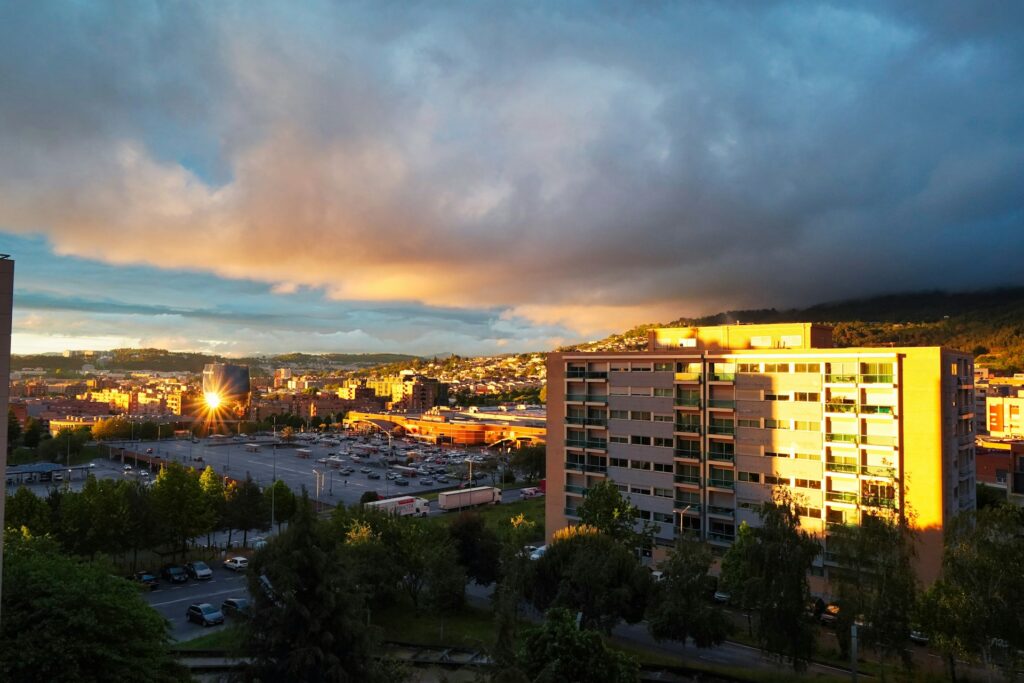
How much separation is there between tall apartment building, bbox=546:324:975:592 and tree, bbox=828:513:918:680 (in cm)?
518

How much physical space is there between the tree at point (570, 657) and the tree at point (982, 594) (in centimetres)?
950

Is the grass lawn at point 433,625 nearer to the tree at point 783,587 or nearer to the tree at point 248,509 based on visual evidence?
the tree at point 783,587

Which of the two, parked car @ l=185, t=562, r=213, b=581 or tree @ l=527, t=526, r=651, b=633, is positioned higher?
tree @ l=527, t=526, r=651, b=633

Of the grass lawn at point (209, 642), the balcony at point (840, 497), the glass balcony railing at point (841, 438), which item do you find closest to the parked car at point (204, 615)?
the grass lawn at point (209, 642)

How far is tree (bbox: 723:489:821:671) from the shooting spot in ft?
61.2

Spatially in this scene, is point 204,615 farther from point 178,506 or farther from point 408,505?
point 408,505

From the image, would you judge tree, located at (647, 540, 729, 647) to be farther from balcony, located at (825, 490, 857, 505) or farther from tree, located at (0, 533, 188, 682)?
tree, located at (0, 533, 188, 682)

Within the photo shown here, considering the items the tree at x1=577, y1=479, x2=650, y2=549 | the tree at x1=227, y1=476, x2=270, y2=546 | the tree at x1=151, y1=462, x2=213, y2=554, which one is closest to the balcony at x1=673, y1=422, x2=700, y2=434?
the tree at x1=577, y1=479, x2=650, y2=549

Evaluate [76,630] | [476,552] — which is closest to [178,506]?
[476,552]

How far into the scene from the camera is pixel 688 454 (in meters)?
32.8

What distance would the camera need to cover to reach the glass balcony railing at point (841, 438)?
28438 mm

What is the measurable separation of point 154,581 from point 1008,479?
5291cm

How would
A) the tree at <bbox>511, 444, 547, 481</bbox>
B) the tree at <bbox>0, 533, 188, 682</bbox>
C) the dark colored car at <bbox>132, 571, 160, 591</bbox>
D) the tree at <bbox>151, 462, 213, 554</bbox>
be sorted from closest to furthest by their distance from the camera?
the tree at <bbox>0, 533, 188, 682</bbox>, the dark colored car at <bbox>132, 571, 160, 591</bbox>, the tree at <bbox>151, 462, 213, 554</bbox>, the tree at <bbox>511, 444, 547, 481</bbox>

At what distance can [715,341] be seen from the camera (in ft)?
116
